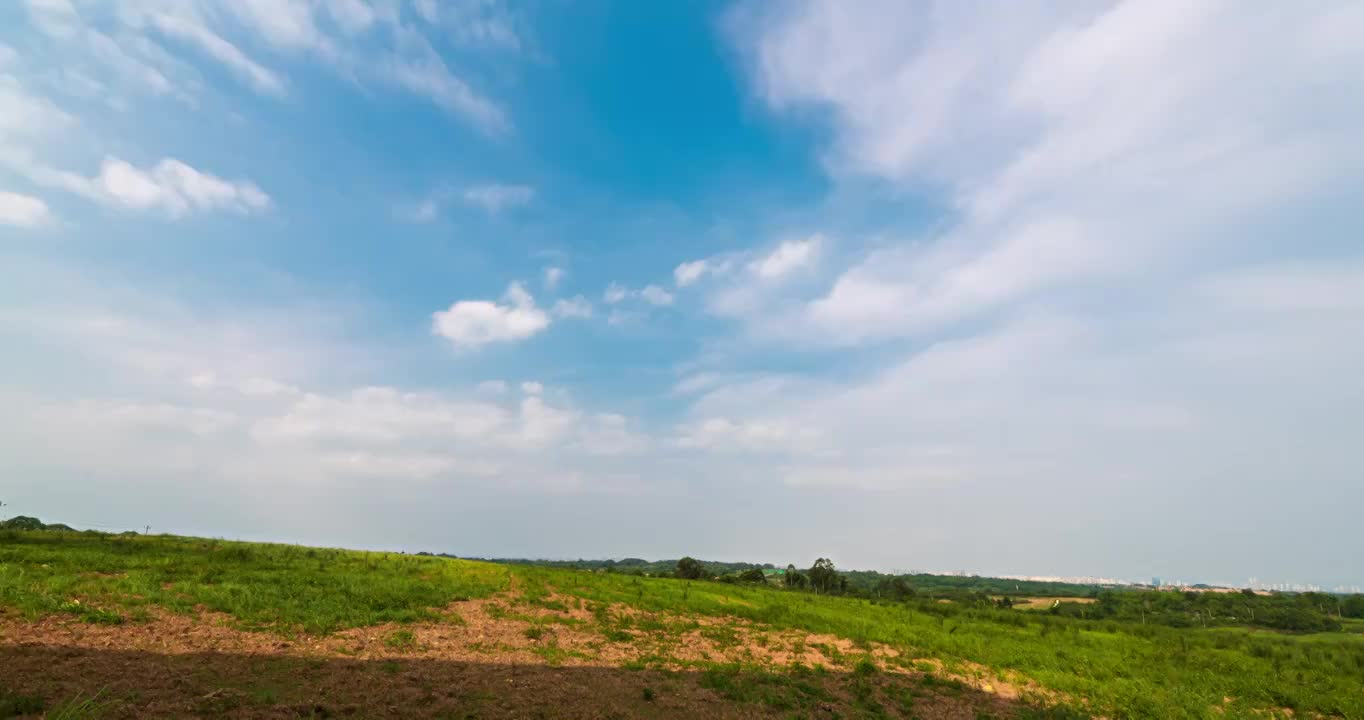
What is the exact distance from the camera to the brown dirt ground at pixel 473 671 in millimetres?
12086

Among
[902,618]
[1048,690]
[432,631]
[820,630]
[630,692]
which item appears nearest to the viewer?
[630,692]

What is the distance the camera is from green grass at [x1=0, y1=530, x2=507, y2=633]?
55.7ft

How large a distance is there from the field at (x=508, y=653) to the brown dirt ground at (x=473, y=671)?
0.28 feet

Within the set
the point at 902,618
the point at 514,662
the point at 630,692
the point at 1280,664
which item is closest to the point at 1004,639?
the point at 902,618

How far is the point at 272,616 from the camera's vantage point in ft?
58.6

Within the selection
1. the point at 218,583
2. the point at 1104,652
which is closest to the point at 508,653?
the point at 218,583

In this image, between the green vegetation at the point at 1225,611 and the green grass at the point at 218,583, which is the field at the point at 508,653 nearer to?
the green grass at the point at 218,583

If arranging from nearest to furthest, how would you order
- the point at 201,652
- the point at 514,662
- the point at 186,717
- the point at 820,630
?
the point at 186,717
the point at 201,652
the point at 514,662
the point at 820,630

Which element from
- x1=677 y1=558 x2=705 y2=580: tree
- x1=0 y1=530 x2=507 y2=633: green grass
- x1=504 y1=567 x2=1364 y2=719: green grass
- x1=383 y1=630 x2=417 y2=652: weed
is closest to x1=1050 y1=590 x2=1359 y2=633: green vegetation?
x1=504 y1=567 x2=1364 y2=719: green grass

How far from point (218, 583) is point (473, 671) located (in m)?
12.2

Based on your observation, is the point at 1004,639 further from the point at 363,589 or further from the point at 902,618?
the point at 363,589

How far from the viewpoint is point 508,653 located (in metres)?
18.0

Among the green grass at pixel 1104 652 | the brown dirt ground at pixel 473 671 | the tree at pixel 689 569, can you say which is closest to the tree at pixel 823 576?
the tree at pixel 689 569

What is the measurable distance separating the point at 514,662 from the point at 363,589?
30.7 feet
